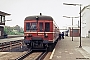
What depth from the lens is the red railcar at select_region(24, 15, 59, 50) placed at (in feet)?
65.2

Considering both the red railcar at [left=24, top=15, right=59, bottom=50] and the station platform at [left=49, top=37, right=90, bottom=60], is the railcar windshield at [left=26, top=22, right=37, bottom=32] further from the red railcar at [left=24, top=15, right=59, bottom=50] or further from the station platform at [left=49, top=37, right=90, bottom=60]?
the station platform at [left=49, top=37, right=90, bottom=60]

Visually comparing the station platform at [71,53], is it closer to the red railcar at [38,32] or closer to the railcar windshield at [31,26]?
the red railcar at [38,32]

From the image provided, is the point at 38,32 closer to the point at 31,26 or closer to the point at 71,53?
the point at 31,26

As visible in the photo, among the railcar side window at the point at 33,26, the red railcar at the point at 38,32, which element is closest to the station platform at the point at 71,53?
the red railcar at the point at 38,32

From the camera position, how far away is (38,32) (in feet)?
65.7

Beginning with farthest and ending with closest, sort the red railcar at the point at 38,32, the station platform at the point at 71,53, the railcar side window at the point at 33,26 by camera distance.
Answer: the railcar side window at the point at 33,26
the red railcar at the point at 38,32
the station platform at the point at 71,53

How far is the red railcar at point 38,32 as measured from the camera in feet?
65.2

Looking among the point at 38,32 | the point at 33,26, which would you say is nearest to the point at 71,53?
the point at 38,32

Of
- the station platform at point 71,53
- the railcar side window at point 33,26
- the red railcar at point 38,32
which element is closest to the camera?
the station platform at point 71,53

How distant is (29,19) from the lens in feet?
67.2

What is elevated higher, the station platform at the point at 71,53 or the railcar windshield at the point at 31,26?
the railcar windshield at the point at 31,26

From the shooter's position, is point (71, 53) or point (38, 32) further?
point (38, 32)

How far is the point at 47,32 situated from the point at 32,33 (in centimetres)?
134

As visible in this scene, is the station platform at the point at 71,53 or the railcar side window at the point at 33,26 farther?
the railcar side window at the point at 33,26
